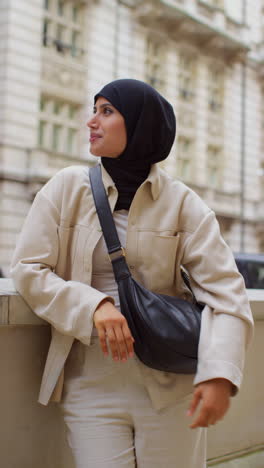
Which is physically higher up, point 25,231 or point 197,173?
point 25,231

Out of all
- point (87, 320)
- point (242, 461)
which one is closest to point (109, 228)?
point (87, 320)

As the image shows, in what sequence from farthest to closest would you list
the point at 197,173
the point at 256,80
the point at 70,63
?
the point at 256,80 → the point at 197,173 → the point at 70,63

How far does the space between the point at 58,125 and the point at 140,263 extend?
1554 cm

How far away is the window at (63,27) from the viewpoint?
1631 cm

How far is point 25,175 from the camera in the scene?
596 inches

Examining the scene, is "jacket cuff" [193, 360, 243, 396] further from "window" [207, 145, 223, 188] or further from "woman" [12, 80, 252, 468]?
"window" [207, 145, 223, 188]

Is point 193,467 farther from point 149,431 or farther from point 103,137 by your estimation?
point 103,137

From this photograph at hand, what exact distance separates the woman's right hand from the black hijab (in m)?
0.37

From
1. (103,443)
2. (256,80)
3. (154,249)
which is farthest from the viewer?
(256,80)

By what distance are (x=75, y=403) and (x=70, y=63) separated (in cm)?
1625

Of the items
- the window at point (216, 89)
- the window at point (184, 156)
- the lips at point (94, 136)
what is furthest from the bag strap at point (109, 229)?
the window at point (216, 89)

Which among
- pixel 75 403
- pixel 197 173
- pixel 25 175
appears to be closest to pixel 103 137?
pixel 75 403

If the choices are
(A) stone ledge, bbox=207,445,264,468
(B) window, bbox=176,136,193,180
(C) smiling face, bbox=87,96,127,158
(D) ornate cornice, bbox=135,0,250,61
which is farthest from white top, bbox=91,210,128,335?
(B) window, bbox=176,136,193,180

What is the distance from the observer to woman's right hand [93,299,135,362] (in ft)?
4.43
